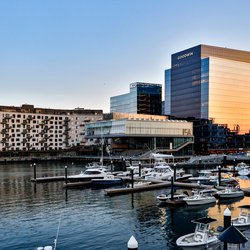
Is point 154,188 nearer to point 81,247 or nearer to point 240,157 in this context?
point 81,247

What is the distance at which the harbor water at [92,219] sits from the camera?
4138 cm

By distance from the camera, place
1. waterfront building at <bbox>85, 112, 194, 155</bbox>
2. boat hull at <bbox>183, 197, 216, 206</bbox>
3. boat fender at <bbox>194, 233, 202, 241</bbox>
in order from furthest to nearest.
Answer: waterfront building at <bbox>85, 112, 194, 155</bbox>, boat hull at <bbox>183, 197, 216, 206</bbox>, boat fender at <bbox>194, 233, 202, 241</bbox>

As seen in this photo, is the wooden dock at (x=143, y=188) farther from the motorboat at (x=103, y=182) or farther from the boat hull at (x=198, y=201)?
the boat hull at (x=198, y=201)

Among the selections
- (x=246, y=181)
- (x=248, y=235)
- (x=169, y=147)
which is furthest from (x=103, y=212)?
(x=169, y=147)

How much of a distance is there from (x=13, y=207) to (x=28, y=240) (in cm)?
2074

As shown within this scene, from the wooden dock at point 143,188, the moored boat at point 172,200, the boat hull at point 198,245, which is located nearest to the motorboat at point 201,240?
the boat hull at point 198,245

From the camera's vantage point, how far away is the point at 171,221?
1977 inches

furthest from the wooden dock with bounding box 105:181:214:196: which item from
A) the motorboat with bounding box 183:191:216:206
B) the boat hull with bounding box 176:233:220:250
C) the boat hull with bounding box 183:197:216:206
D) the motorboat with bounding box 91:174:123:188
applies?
the boat hull with bounding box 176:233:220:250

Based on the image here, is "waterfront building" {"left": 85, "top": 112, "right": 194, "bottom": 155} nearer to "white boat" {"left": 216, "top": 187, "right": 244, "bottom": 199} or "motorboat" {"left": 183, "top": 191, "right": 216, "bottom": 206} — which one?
"white boat" {"left": 216, "top": 187, "right": 244, "bottom": 199}

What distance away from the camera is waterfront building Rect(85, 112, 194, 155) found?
17950cm

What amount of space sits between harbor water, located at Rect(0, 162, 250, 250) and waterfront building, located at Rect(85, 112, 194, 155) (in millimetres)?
102034

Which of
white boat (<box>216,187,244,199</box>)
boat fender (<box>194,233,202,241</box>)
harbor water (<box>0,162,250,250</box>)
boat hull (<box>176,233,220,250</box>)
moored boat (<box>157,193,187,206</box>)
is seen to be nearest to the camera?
boat hull (<box>176,233,220,250</box>)

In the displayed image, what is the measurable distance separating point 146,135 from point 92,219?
130 meters

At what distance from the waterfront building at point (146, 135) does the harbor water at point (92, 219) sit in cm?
10203
